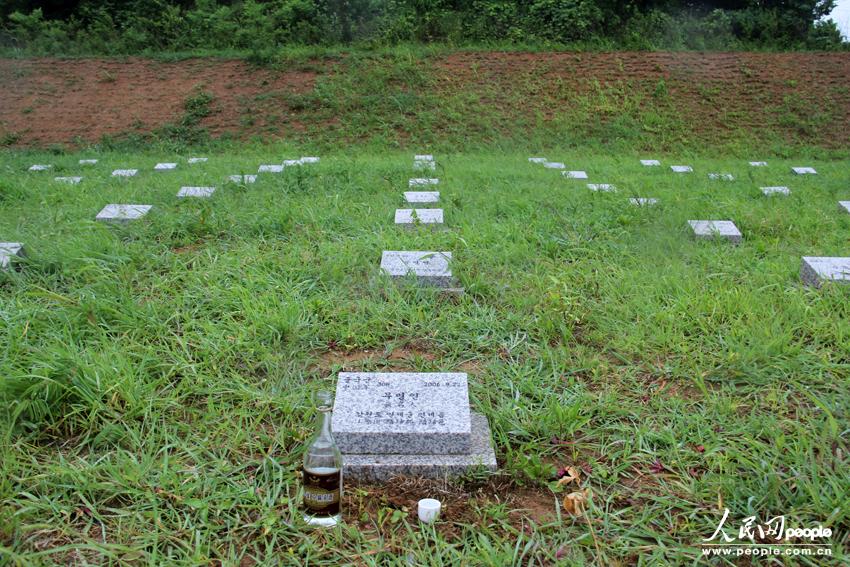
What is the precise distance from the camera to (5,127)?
9.04 m

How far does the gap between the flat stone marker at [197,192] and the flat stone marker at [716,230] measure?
3578 mm

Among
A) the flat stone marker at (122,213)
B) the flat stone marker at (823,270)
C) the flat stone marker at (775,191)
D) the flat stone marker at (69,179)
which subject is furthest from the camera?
the flat stone marker at (69,179)

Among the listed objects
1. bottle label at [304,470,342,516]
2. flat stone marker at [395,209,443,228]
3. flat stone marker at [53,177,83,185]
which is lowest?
flat stone marker at [53,177,83,185]

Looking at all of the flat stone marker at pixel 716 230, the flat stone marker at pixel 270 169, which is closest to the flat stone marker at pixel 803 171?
the flat stone marker at pixel 716 230

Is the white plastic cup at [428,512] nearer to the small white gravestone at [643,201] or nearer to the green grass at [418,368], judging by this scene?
the green grass at [418,368]

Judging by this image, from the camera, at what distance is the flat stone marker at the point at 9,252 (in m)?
3.63

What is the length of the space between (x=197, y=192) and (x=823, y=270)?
4376 mm

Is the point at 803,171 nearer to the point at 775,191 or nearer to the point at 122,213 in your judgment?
the point at 775,191

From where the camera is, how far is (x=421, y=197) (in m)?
5.48

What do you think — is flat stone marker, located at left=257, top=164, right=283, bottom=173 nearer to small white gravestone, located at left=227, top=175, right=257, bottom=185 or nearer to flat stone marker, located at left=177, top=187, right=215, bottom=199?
small white gravestone, located at left=227, top=175, right=257, bottom=185

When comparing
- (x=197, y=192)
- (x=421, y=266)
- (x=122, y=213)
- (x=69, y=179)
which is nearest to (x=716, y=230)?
(x=421, y=266)

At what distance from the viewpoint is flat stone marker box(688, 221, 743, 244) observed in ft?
14.5

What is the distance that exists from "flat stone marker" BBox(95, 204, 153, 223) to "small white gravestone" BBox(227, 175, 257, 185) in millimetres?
1065

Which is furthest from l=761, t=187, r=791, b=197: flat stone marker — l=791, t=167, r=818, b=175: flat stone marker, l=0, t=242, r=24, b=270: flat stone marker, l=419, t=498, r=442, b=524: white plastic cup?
l=0, t=242, r=24, b=270: flat stone marker
